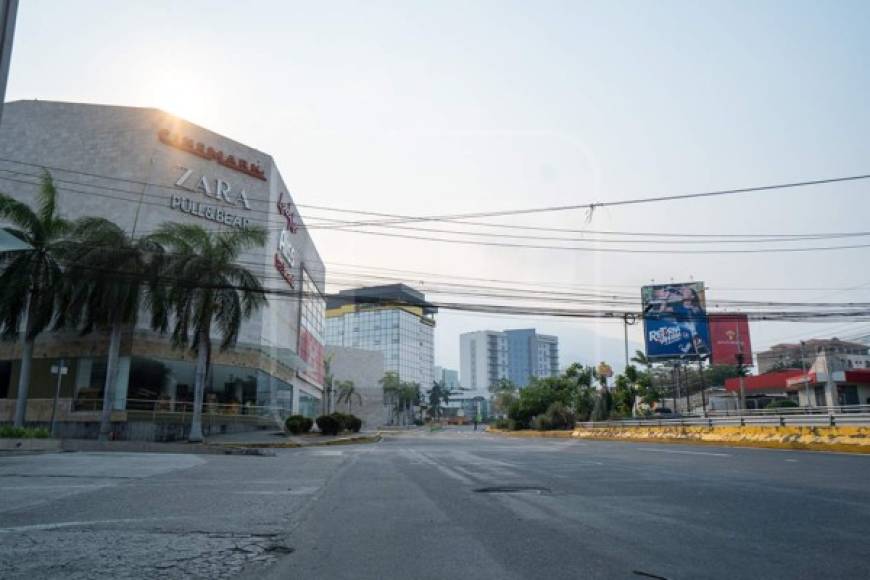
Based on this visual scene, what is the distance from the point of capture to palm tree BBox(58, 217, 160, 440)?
97.0 ft

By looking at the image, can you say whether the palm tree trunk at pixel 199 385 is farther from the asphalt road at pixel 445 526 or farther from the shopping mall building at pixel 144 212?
the asphalt road at pixel 445 526

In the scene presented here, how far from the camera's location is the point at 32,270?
30.4 meters

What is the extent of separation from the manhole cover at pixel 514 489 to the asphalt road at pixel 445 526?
0.26 ft

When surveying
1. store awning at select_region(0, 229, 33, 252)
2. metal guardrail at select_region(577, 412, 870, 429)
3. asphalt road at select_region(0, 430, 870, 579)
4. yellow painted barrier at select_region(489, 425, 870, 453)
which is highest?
store awning at select_region(0, 229, 33, 252)

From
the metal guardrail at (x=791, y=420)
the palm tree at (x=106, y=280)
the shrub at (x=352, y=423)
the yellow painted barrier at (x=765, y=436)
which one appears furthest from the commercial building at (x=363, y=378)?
the metal guardrail at (x=791, y=420)

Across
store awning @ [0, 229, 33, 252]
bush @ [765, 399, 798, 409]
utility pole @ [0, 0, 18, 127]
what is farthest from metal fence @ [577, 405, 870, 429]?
bush @ [765, 399, 798, 409]

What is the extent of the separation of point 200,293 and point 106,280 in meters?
4.38

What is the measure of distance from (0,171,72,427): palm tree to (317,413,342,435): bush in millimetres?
16565

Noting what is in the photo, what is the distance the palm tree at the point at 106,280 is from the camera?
29578 millimetres

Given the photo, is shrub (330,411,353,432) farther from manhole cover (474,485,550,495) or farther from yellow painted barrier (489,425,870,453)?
manhole cover (474,485,550,495)

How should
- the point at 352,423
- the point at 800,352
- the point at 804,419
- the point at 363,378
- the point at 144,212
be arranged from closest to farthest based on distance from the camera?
the point at 804,419 → the point at 144,212 → the point at 352,423 → the point at 800,352 → the point at 363,378

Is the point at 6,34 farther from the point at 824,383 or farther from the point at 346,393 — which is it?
the point at 346,393

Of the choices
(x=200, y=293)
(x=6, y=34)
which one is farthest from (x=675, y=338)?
(x=6, y=34)

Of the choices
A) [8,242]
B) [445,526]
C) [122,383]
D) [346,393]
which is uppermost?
→ [346,393]
